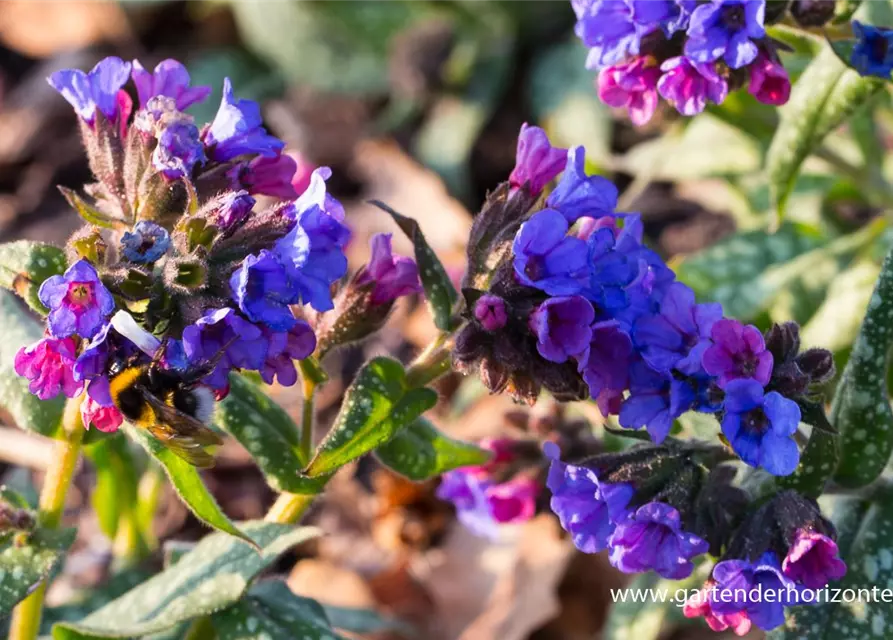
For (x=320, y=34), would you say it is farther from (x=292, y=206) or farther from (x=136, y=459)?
(x=292, y=206)

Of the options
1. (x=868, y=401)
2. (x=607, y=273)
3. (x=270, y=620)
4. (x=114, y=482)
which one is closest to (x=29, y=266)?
(x=270, y=620)

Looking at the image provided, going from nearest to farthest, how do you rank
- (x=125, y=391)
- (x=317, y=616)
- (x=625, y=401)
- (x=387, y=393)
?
1. (x=125, y=391)
2. (x=625, y=401)
3. (x=387, y=393)
4. (x=317, y=616)

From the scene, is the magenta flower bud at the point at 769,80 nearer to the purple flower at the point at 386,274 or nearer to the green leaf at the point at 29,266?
the purple flower at the point at 386,274

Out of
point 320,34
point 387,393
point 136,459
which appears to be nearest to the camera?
point 387,393

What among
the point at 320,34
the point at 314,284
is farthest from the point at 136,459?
the point at 320,34

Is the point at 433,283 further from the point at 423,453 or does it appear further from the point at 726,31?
the point at 726,31

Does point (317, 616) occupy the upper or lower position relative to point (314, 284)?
lower

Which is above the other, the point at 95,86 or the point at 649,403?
the point at 95,86
